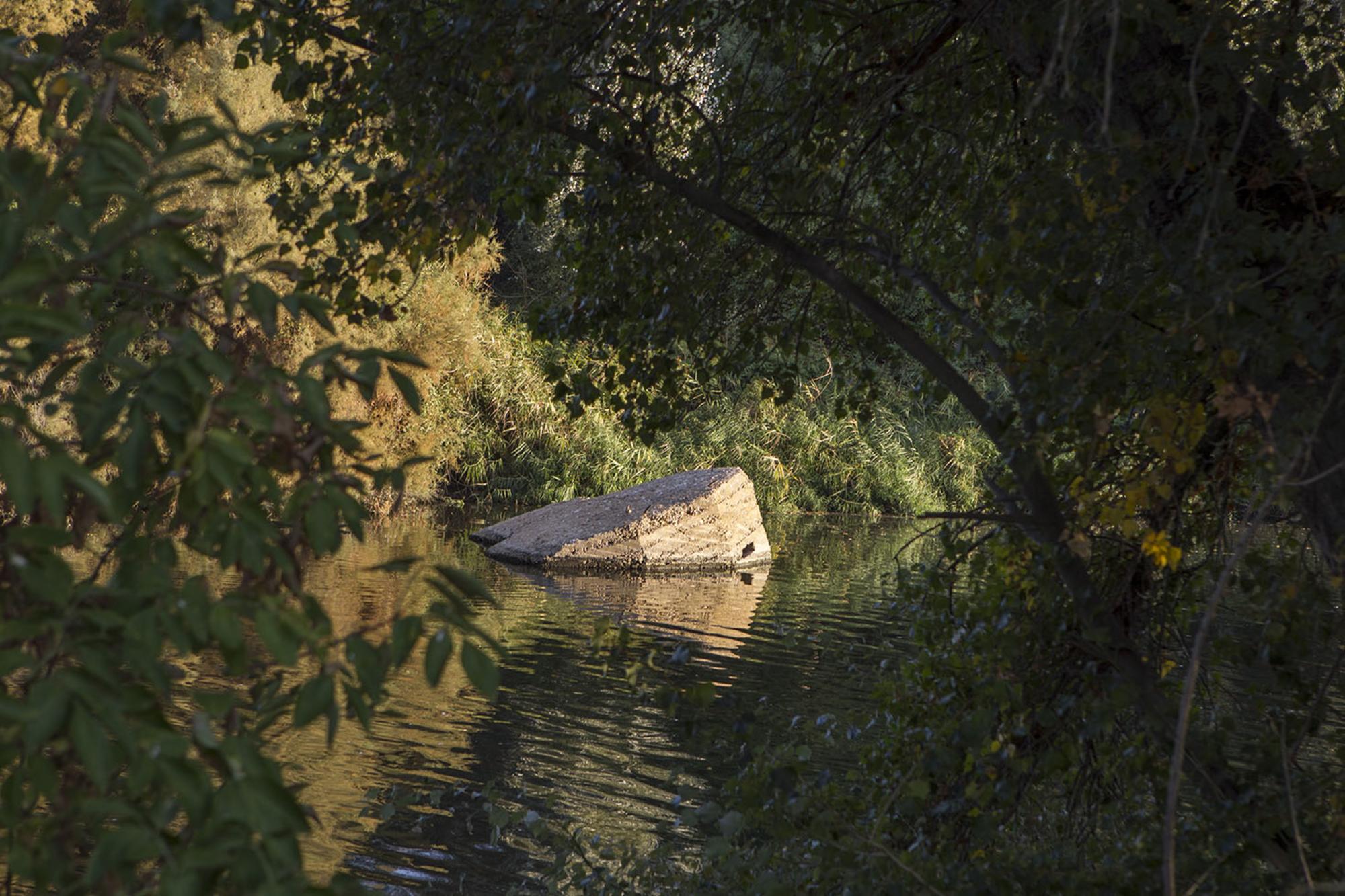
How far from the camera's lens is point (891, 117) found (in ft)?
14.0

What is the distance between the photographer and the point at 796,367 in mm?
4418

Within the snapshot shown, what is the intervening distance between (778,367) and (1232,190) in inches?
84.5

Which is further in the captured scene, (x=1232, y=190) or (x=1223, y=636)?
(x=1223, y=636)

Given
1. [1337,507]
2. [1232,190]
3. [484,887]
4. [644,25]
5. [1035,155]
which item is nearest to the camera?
[1232,190]

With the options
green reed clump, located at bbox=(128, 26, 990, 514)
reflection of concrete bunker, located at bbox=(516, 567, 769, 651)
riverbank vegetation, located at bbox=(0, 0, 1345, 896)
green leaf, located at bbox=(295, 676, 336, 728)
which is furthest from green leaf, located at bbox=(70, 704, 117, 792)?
green reed clump, located at bbox=(128, 26, 990, 514)

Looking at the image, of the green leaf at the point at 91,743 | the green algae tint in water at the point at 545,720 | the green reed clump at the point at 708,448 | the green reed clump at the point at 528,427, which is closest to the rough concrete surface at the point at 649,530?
the green algae tint in water at the point at 545,720

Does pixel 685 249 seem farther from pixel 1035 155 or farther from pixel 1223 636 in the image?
pixel 1223 636

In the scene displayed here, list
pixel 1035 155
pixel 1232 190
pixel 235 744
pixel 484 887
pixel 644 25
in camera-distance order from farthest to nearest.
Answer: pixel 484 887
pixel 1035 155
pixel 644 25
pixel 1232 190
pixel 235 744

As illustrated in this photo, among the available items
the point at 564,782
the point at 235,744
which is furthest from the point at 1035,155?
the point at 564,782

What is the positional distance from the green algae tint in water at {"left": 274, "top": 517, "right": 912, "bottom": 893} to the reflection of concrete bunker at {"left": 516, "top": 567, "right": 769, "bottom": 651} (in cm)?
4

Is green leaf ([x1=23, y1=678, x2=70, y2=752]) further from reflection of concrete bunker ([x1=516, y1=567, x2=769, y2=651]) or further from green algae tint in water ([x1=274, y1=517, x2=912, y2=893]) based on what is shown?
reflection of concrete bunker ([x1=516, y1=567, x2=769, y2=651])

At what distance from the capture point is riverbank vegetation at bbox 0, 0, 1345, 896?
1.25 metres

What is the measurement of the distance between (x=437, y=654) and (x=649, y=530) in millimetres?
14324

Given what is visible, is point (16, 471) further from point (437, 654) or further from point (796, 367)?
point (796, 367)
